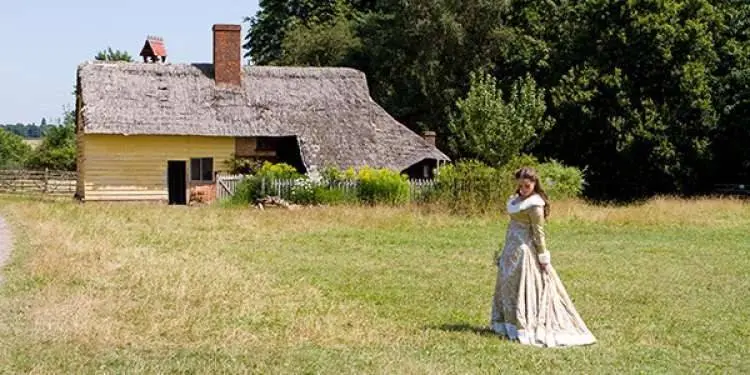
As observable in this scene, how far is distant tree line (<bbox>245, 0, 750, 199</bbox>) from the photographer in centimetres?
3884

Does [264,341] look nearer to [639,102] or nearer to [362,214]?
[362,214]

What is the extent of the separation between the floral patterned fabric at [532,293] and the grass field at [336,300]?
289mm

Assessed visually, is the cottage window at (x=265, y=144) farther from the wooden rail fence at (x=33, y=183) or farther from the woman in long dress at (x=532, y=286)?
the woman in long dress at (x=532, y=286)

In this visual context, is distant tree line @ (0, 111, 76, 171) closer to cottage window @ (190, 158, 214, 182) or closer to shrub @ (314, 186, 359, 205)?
cottage window @ (190, 158, 214, 182)

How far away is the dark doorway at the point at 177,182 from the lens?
38000mm

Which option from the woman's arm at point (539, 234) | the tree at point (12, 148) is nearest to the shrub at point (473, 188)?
the woman's arm at point (539, 234)

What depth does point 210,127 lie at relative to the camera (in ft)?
121

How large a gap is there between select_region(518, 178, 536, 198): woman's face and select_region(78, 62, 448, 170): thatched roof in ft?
88.5

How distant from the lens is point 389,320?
11.1 meters

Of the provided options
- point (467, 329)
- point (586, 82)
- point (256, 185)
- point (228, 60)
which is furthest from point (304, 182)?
point (467, 329)

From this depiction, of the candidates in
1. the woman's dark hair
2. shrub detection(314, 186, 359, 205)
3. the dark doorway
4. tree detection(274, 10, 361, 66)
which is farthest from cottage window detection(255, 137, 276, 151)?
the woman's dark hair

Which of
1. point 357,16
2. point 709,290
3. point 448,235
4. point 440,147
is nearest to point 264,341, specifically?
point 709,290

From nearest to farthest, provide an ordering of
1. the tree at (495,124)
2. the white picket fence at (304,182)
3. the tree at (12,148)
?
the white picket fence at (304,182) < the tree at (495,124) < the tree at (12,148)

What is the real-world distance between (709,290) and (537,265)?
5329mm
